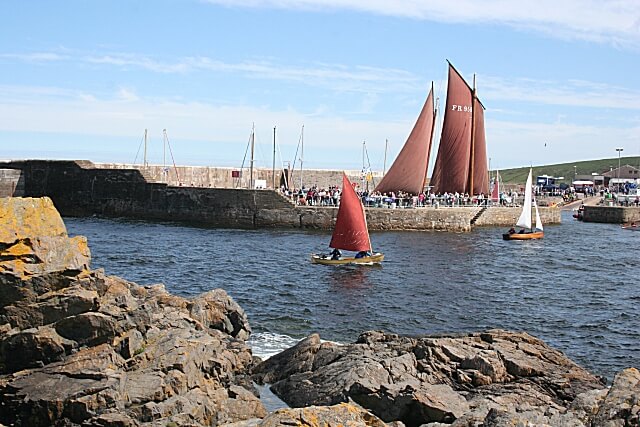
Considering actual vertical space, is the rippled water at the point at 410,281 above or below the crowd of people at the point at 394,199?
below

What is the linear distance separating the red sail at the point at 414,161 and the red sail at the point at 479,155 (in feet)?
17.4

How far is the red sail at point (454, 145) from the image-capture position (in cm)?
6081

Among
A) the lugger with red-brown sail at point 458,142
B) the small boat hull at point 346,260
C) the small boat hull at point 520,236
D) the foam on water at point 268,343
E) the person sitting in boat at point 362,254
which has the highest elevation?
the lugger with red-brown sail at point 458,142

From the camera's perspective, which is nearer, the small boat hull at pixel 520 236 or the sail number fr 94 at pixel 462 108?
the small boat hull at pixel 520 236

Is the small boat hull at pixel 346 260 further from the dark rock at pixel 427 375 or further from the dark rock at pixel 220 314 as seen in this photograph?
the dark rock at pixel 427 375

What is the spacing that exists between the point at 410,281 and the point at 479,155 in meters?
32.7

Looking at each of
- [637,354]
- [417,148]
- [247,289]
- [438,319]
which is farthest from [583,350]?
[417,148]

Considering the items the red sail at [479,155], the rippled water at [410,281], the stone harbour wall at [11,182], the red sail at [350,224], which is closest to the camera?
the rippled water at [410,281]

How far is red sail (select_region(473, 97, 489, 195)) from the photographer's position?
6162 cm

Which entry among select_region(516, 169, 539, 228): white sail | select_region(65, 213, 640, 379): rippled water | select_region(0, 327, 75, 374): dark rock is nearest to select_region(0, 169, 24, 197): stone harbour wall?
select_region(65, 213, 640, 379): rippled water

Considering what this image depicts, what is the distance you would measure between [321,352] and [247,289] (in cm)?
1273

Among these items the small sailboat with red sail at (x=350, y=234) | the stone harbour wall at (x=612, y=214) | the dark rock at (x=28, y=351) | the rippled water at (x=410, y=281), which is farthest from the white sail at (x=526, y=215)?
the dark rock at (x=28, y=351)

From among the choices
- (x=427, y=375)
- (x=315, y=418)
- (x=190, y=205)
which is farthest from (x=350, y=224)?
(x=315, y=418)

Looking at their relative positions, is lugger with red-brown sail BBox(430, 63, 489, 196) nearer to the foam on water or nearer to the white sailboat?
the white sailboat
